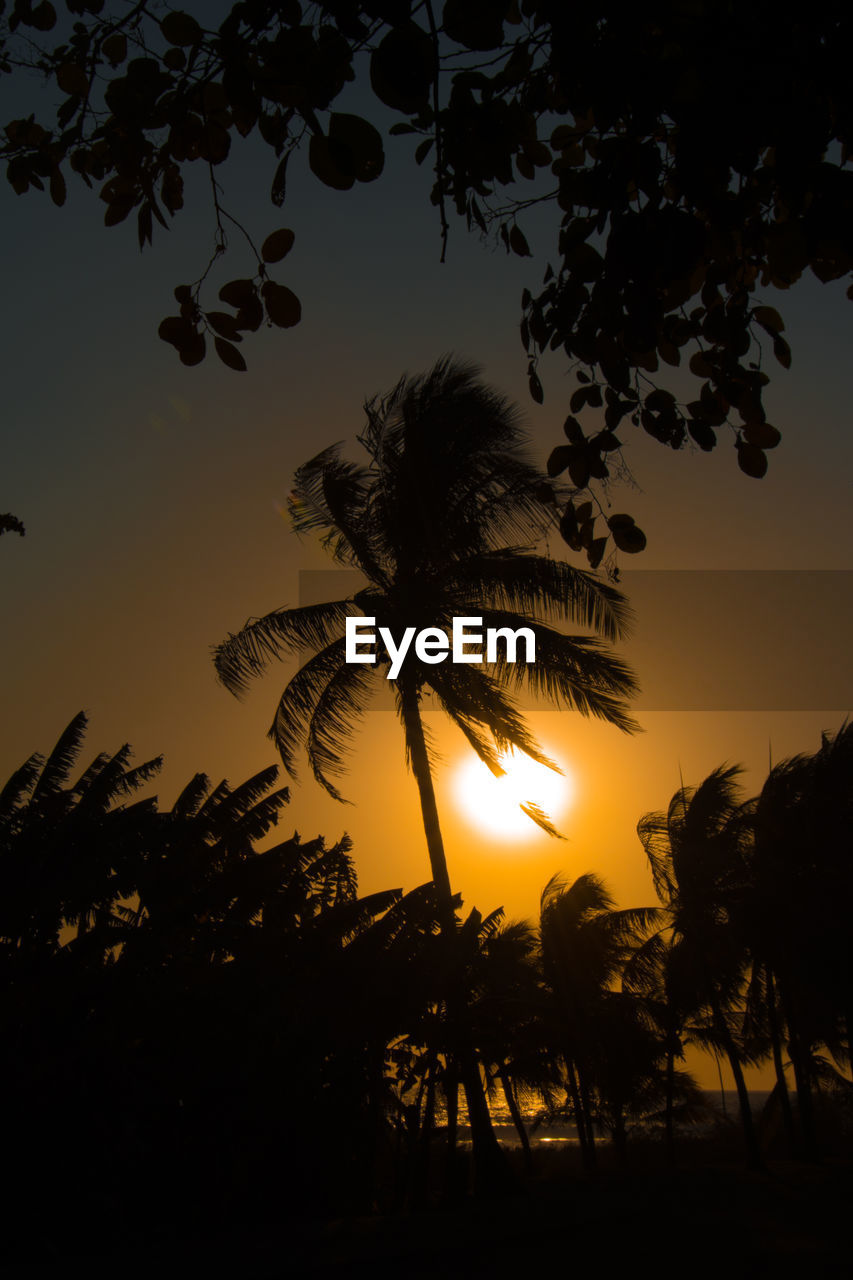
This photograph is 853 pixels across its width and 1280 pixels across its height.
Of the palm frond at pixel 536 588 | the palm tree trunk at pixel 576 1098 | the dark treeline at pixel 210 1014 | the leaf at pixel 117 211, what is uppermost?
the palm frond at pixel 536 588

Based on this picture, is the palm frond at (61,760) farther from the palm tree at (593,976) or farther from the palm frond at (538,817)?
the palm tree at (593,976)

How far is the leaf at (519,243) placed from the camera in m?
3.66

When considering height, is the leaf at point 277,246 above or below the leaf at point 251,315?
above

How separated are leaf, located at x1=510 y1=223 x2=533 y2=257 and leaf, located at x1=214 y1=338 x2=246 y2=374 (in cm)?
137

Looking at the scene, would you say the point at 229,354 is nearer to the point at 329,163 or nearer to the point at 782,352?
the point at 329,163

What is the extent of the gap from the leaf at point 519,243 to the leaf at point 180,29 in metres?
1.37

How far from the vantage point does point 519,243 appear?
3680mm

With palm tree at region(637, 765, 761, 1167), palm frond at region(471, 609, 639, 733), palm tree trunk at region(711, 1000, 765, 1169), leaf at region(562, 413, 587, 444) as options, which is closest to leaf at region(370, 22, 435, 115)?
leaf at region(562, 413, 587, 444)

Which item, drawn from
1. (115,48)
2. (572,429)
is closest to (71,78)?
(115,48)

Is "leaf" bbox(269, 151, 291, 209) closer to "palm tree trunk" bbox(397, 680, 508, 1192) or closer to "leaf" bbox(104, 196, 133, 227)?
"leaf" bbox(104, 196, 133, 227)

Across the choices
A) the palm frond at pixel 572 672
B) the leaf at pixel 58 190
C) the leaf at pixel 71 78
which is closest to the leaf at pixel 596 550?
the leaf at pixel 58 190

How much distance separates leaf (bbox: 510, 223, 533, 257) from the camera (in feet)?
12.0

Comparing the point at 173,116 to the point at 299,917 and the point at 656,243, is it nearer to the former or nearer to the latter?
the point at 656,243

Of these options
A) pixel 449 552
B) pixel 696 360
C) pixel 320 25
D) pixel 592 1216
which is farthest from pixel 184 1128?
pixel 320 25
